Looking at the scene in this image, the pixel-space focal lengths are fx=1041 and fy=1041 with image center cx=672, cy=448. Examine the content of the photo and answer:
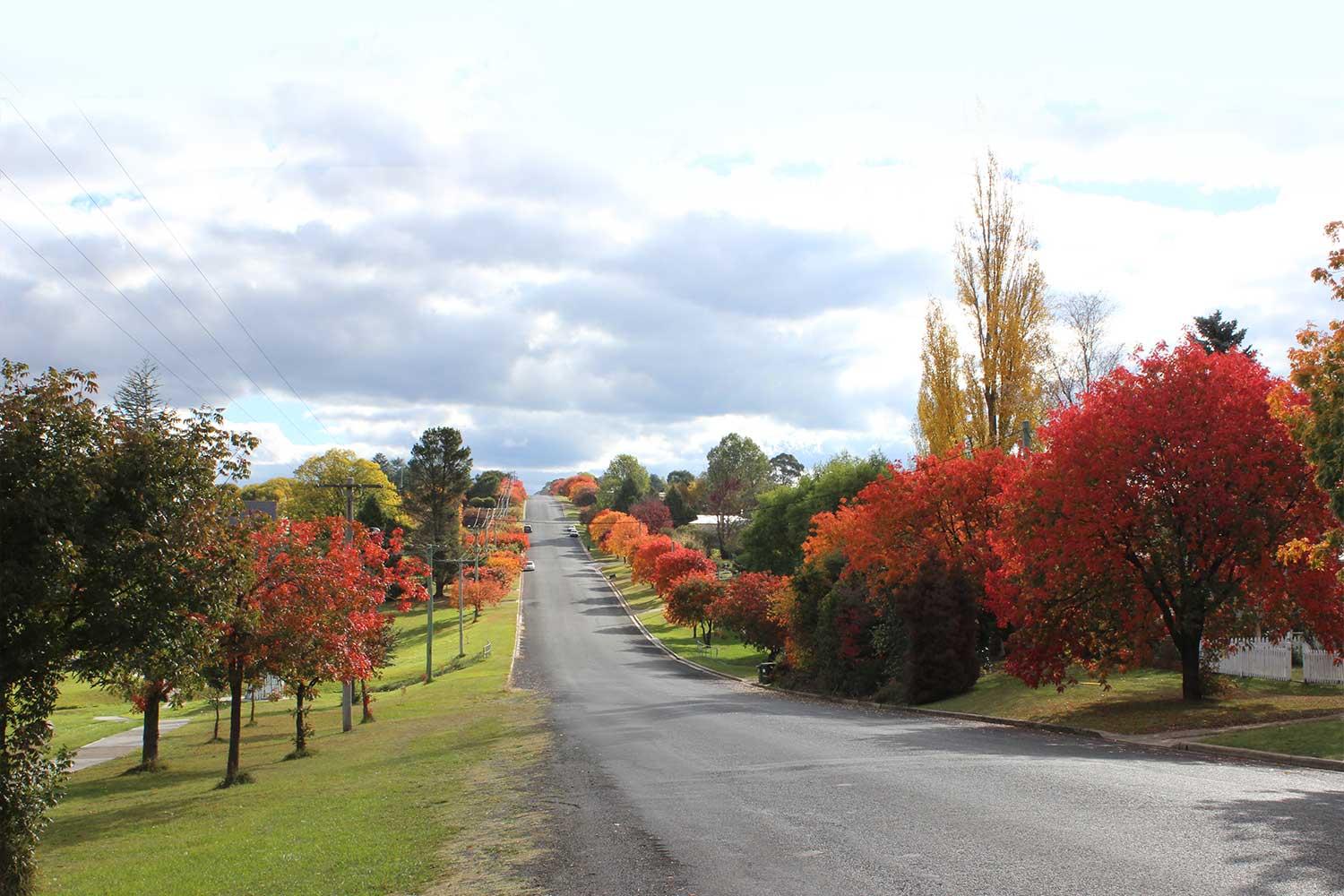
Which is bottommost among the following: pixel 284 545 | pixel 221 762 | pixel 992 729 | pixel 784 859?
pixel 221 762

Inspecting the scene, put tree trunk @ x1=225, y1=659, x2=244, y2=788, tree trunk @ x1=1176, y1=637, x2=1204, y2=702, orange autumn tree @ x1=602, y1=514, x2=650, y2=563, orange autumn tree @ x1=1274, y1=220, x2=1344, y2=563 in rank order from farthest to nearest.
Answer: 1. orange autumn tree @ x1=602, y1=514, x2=650, y2=563
2. tree trunk @ x1=1176, y1=637, x2=1204, y2=702
3. tree trunk @ x1=225, y1=659, x2=244, y2=788
4. orange autumn tree @ x1=1274, y1=220, x2=1344, y2=563

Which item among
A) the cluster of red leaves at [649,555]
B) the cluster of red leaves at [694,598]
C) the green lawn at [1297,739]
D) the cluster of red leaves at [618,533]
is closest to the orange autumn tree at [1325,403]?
the green lawn at [1297,739]

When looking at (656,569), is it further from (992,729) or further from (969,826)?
(969,826)

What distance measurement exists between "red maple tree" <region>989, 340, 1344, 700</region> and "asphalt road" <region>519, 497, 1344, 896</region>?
173 inches

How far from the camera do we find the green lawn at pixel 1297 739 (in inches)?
644

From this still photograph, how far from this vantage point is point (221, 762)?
97.9ft

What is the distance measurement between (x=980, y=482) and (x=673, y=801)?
81.3 feet

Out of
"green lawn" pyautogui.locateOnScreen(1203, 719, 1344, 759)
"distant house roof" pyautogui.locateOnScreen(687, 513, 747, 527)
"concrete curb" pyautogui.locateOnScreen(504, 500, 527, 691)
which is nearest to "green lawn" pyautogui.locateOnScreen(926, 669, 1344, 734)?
"green lawn" pyautogui.locateOnScreen(1203, 719, 1344, 759)

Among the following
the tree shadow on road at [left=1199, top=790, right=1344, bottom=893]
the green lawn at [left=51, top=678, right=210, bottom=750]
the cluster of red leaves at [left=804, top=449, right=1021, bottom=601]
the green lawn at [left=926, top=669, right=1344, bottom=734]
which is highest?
the cluster of red leaves at [left=804, top=449, right=1021, bottom=601]

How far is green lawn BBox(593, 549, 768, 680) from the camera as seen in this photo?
56188mm

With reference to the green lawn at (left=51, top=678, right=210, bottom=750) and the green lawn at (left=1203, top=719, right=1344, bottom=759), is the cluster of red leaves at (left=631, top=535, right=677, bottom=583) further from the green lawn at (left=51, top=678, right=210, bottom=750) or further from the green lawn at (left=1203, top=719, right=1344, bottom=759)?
the green lawn at (left=1203, top=719, right=1344, bottom=759)

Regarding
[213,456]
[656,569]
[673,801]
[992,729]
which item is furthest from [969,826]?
[656,569]

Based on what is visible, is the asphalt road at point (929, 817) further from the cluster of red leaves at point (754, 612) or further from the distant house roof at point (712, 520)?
the distant house roof at point (712, 520)

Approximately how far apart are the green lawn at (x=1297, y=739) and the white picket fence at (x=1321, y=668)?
6988 millimetres
